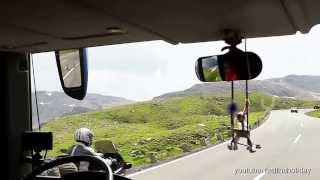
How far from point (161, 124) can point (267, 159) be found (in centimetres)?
378

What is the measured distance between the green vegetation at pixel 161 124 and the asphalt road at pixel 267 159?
0.71m

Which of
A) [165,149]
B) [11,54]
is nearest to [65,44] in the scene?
[11,54]

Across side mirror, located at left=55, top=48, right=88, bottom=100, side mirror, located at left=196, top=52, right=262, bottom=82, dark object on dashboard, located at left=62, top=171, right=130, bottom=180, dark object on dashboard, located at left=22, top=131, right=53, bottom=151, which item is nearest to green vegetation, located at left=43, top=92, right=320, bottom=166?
dark object on dashboard, located at left=22, top=131, right=53, bottom=151

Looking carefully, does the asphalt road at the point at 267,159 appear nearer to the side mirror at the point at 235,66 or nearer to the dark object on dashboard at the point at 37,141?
the dark object on dashboard at the point at 37,141

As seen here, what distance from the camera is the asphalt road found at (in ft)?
51.6

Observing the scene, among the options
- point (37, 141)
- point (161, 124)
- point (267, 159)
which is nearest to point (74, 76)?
point (37, 141)

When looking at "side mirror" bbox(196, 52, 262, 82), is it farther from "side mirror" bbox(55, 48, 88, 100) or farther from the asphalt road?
the asphalt road

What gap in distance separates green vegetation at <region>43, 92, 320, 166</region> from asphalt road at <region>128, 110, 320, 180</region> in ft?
2.32

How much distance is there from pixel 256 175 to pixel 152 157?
148 inches

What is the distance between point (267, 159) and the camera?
19844mm

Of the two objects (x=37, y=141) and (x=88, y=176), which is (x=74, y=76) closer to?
(x=37, y=141)

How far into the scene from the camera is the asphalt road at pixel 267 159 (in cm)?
1573

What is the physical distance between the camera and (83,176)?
3.76 m

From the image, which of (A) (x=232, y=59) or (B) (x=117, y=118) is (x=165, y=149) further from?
(A) (x=232, y=59)
